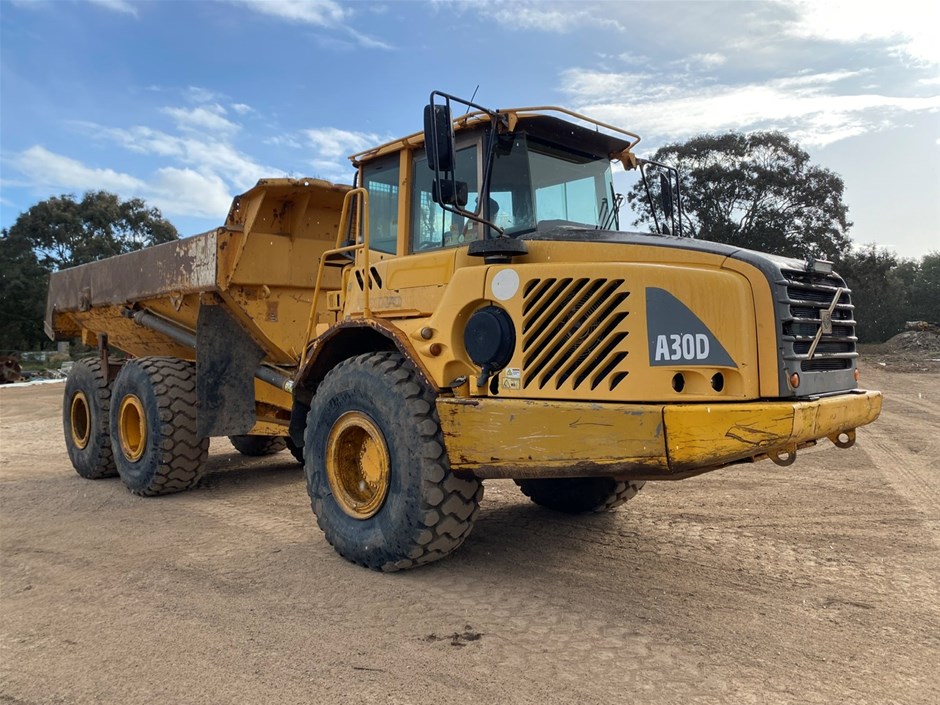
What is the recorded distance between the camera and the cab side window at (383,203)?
5.07m

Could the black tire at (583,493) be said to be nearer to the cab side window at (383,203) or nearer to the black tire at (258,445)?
the cab side window at (383,203)

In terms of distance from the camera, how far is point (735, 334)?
3.56m

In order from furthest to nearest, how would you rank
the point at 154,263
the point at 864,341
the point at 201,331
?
1. the point at 864,341
2. the point at 154,263
3. the point at 201,331

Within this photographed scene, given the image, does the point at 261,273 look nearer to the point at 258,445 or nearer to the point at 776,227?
the point at 258,445

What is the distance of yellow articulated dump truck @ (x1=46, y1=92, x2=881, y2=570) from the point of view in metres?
3.57

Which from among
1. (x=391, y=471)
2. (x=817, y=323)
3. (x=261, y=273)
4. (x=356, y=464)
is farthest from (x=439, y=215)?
(x=261, y=273)

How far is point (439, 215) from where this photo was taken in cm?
474

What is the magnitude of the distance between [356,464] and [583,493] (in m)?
1.86

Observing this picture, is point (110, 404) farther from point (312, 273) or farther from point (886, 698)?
point (886, 698)

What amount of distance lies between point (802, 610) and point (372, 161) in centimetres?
387

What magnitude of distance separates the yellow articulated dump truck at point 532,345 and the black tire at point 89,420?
12.3ft

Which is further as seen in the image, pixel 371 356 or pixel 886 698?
pixel 371 356

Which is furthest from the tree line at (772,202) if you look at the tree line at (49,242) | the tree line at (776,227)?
the tree line at (49,242)

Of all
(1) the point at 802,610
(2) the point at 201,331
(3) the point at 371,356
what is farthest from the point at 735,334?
(2) the point at 201,331
